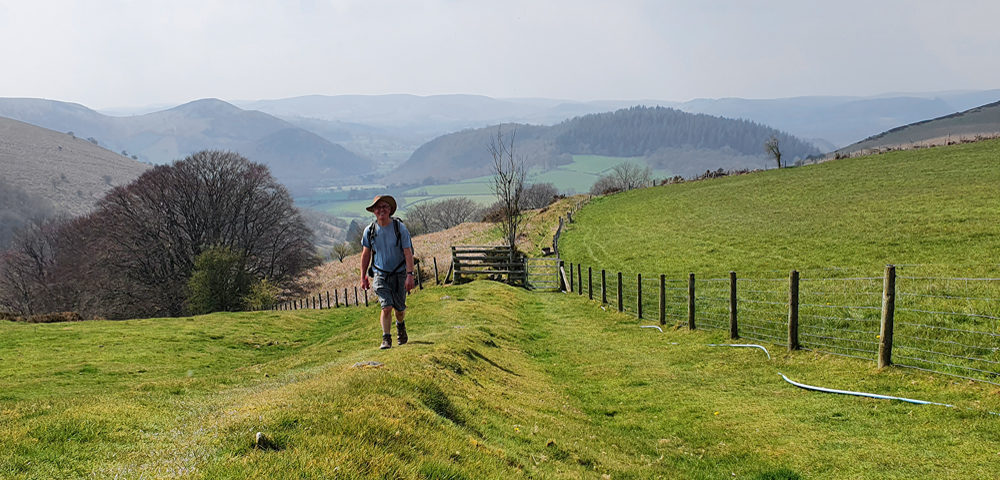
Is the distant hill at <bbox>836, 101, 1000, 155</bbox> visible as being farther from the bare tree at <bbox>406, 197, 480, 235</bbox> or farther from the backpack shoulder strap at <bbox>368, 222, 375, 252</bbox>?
the backpack shoulder strap at <bbox>368, 222, 375, 252</bbox>

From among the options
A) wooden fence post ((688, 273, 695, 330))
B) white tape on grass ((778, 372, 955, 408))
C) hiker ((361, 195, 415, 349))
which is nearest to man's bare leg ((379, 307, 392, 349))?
hiker ((361, 195, 415, 349))

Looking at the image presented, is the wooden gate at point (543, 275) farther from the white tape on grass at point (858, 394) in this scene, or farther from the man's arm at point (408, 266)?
the white tape on grass at point (858, 394)

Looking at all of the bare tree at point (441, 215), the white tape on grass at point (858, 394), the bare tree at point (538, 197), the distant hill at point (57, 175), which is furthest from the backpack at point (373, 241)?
the distant hill at point (57, 175)

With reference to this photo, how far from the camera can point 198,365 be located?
14172 mm

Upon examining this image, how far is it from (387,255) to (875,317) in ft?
38.5

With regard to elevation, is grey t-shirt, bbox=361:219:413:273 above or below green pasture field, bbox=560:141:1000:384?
above

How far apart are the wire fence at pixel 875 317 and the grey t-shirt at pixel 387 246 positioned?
795 centimetres

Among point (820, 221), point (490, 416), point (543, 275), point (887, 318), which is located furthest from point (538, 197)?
point (490, 416)

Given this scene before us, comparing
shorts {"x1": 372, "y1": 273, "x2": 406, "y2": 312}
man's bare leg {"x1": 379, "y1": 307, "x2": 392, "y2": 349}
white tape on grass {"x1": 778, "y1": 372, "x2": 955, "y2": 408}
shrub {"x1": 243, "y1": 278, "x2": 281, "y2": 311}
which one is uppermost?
shorts {"x1": 372, "y1": 273, "x2": 406, "y2": 312}

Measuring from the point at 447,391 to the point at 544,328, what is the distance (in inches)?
471

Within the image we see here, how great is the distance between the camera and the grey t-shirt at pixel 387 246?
1025cm

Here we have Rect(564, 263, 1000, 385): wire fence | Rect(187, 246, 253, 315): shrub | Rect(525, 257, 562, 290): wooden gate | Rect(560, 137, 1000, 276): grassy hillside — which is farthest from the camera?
Rect(187, 246, 253, 315): shrub

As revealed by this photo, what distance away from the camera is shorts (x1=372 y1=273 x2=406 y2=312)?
10.4 m

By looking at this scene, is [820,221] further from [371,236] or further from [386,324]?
[371,236]
